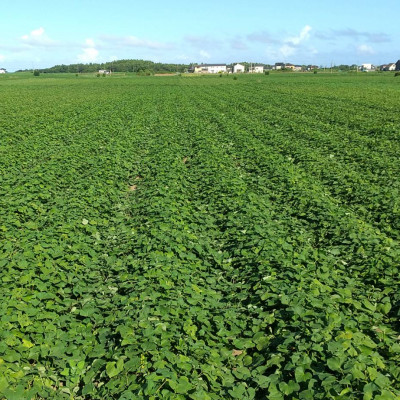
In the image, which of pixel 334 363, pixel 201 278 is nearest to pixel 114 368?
pixel 334 363

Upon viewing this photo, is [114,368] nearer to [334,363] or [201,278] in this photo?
[334,363]

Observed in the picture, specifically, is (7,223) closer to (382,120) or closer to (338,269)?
(338,269)

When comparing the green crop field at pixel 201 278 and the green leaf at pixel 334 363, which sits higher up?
the green leaf at pixel 334 363

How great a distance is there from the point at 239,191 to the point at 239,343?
21.5 ft

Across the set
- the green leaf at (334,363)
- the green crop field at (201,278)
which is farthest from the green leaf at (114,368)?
the green leaf at (334,363)

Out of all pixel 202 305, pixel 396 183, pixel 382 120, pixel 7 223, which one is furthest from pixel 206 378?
pixel 382 120

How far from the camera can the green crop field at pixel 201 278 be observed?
4496mm

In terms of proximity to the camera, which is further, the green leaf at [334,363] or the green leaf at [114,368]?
the green leaf at [114,368]

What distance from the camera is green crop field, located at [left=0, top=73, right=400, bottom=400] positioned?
14.8ft

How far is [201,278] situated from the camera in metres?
7.08

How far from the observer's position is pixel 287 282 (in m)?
6.33

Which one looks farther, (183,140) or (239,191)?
(183,140)

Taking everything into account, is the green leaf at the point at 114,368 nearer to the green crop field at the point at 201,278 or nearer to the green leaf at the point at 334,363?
the green crop field at the point at 201,278

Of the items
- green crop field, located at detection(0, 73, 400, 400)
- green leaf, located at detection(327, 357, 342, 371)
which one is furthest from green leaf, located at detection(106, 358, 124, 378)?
green leaf, located at detection(327, 357, 342, 371)
